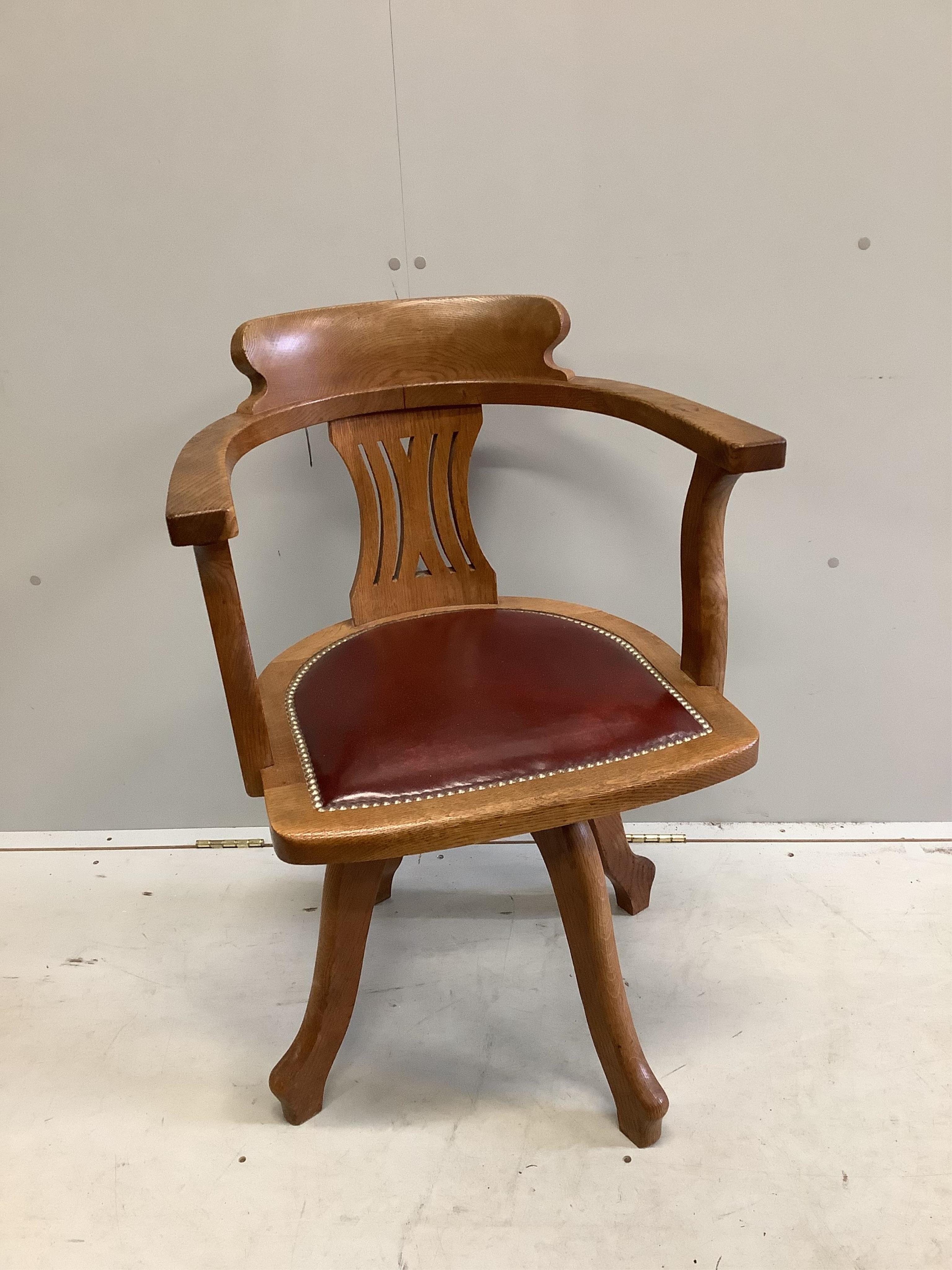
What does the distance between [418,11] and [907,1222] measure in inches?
56.2

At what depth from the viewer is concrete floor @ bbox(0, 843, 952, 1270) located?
3.04 ft

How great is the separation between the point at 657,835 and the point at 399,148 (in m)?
1.06

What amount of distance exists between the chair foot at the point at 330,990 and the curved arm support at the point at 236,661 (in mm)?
154

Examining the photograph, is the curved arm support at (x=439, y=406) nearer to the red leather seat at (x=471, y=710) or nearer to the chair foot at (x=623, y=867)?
the red leather seat at (x=471, y=710)

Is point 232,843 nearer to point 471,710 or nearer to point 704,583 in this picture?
point 471,710

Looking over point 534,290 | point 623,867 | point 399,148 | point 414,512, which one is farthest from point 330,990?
point 399,148

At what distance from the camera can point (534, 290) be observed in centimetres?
127

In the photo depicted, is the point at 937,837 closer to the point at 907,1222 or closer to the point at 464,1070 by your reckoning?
the point at 907,1222

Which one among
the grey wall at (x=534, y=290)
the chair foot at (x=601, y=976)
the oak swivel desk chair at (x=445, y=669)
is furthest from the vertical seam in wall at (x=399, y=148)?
the chair foot at (x=601, y=976)

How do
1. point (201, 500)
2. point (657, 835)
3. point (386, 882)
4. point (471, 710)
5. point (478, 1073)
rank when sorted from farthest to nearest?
point (657, 835) → point (386, 882) → point (478, 1073) → point (471, 710) → point (201, 500)

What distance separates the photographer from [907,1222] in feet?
3.00

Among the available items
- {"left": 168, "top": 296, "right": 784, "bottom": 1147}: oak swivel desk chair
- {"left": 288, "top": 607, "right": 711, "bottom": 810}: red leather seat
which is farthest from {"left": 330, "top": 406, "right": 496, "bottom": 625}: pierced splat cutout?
{"left": 288, "top": 607, "right": 711, "bottom": 810}: red leather seat

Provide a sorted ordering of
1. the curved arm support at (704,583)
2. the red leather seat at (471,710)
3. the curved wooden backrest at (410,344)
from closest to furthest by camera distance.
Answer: the red leather seat at (471,710), the curved arm support at (704,583), the curved wooden backrest at (410,344)

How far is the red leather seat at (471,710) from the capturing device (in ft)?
2.79
